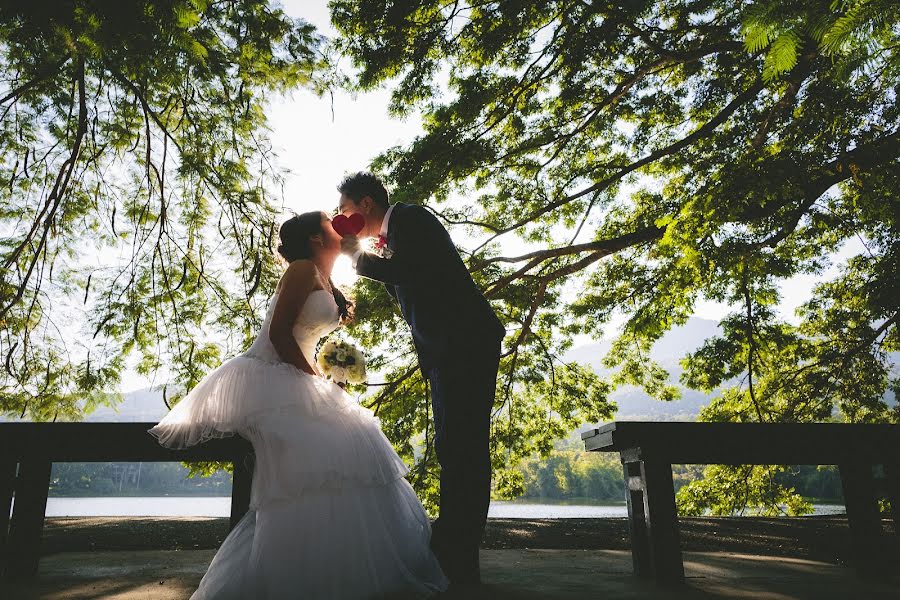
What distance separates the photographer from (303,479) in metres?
2.35

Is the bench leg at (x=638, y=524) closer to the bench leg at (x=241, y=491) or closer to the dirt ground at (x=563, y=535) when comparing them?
the dirt ground at (x=563, y=535)

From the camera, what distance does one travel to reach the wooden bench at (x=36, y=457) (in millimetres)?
2959

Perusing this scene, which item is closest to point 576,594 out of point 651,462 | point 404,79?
point 651,462

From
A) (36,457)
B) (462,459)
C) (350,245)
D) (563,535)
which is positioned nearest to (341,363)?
(350,245)

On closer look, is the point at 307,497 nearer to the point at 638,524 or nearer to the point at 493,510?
the point at 638,524

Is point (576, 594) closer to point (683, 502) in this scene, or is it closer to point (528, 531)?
point (528, 531)

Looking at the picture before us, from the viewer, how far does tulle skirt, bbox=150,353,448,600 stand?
2223 millimetres

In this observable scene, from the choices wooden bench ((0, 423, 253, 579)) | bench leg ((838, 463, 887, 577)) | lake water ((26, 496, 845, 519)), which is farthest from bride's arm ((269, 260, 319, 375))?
lake water ((26, 496, 845, 519))

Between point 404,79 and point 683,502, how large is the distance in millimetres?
10077

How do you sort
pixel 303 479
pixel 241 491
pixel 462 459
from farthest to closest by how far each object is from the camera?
1. pixel 241 491
2. pixel 462 459
3. pixel 303 479

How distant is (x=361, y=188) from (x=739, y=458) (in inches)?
116

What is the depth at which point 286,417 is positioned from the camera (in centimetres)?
254

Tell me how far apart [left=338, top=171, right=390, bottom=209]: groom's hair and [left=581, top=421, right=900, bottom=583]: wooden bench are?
2.03 m

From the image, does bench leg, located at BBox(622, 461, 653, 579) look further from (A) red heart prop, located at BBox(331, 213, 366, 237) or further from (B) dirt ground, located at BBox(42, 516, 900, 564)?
(A) red heart prop, located at BBox(331, 213, 366, 237)
